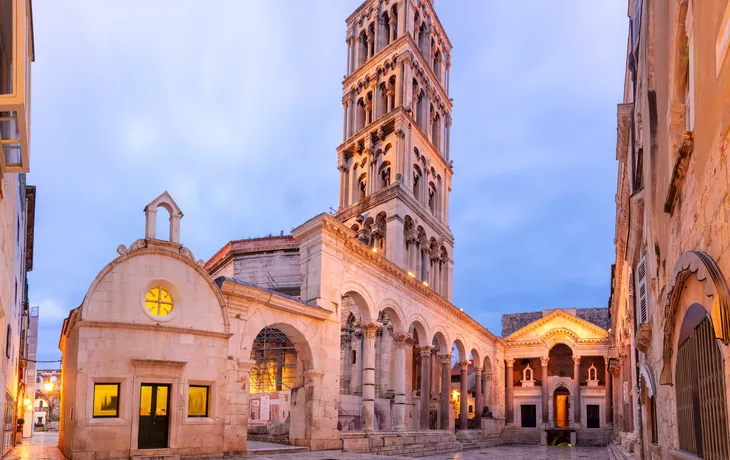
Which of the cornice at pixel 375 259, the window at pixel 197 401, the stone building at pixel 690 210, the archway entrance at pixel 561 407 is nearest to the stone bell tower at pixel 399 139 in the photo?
the cornice at pixel 375 259

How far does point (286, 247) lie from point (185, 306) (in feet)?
77.0

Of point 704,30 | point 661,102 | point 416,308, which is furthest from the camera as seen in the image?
point 416,308

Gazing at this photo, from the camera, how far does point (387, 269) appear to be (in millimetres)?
25797

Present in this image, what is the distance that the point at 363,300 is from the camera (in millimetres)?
24328

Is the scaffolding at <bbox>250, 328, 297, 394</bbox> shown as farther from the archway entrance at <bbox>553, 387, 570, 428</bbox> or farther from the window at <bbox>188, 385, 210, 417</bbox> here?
the archway entrance at <bbox>553, 387, 570, 428</bbox>

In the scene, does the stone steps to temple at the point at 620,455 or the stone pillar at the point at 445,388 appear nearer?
the stone steps to temple at the point at 620,455

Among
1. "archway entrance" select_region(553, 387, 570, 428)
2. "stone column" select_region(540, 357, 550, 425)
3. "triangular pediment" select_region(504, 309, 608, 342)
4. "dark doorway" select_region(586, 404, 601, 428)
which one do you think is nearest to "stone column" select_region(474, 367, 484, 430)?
"stone column" select_region(540, 357, 550, 425)

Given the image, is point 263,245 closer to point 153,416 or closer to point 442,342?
point 442,342

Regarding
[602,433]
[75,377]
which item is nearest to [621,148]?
[75,377]

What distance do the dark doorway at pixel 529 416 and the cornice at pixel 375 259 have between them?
1823 cm

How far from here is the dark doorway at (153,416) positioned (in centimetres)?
1594

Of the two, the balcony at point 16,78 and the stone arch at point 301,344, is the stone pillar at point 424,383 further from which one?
the balcony at point 16,78

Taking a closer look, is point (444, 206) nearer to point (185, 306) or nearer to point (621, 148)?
point (621, 148)

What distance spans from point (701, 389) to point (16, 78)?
25.7ft
